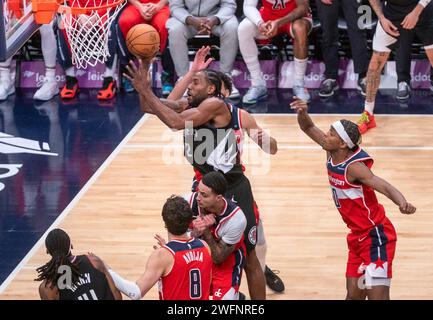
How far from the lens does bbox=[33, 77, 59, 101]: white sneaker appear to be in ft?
39.9

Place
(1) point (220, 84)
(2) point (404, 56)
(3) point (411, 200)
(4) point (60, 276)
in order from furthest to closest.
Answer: (2) point (404, 56)
(3) point (411, 200)
(1) point (220, 84)
(4) point (60, 276)

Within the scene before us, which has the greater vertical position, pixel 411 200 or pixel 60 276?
pixel 60 276

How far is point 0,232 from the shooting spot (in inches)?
330

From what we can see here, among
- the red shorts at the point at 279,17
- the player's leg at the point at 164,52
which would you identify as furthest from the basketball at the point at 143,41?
the red shorts at the point at 279,17

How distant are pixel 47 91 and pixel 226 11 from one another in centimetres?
238

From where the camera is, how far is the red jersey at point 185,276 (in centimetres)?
568

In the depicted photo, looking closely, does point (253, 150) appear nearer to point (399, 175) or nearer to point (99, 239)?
point (399, 175)

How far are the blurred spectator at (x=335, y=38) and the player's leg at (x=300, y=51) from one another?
0.24 m

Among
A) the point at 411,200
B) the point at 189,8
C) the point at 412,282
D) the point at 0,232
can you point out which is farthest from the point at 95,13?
the point at 412,282

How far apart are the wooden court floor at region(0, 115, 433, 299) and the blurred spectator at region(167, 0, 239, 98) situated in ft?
2.91

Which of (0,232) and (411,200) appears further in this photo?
(411,200)

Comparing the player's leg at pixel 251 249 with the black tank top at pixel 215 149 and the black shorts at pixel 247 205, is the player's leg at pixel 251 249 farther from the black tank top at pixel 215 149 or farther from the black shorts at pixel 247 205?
the black tank top at pixel 215 149

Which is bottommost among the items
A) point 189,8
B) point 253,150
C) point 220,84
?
point 253,150

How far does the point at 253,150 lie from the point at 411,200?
6.65ft
